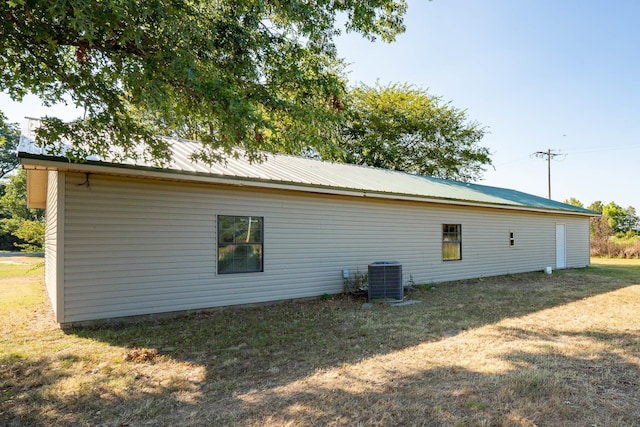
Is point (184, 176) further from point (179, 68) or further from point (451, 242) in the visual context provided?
point (451, 242)

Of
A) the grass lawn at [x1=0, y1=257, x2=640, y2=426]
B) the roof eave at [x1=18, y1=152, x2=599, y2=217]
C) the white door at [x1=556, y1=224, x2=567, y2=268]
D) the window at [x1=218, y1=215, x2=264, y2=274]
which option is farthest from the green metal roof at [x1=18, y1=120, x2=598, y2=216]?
the white door at [x1=556, y1=224, x2=567, y2=268]

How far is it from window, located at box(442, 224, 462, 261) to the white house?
0.13ft

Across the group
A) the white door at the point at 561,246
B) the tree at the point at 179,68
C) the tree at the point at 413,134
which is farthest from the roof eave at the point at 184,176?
the tree at the point at 413,134

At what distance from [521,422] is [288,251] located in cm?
582

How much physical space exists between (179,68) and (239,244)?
4.10m

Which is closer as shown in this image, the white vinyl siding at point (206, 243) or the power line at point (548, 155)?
the white vinyl siding at point (206, 243)

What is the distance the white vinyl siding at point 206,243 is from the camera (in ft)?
19.7

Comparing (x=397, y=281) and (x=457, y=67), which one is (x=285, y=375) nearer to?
(x=397, y=281)

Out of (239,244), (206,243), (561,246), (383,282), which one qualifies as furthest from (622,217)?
(206,243)

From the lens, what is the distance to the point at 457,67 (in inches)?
495

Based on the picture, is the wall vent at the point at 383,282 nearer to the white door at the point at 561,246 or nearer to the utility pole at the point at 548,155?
the white door at the point at 561,246

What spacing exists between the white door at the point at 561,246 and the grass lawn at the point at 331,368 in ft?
31.8

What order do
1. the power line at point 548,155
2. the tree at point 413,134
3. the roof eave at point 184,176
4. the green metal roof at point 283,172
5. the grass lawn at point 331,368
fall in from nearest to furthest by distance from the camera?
the grass lawn at point 331,368
the roof eave at point 184,176
the green metal roof at point 283,172
the tree at point 413,134
the power line at point 548,155

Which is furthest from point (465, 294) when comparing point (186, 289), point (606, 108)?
point (606, 108)
